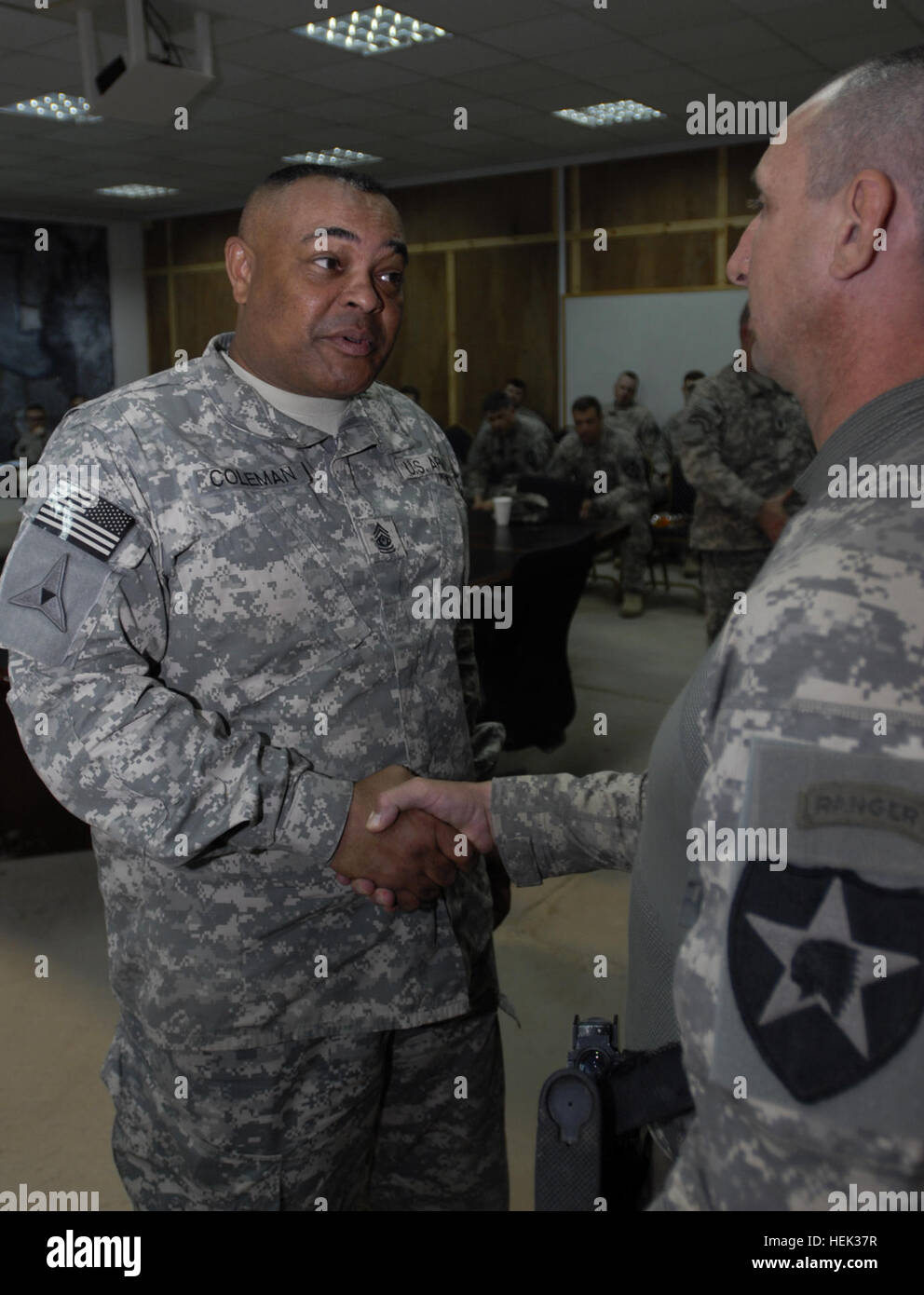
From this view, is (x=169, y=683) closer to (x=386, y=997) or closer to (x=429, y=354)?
(x=386, y=997)

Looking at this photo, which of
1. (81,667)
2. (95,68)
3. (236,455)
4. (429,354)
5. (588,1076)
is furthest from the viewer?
(429,354)

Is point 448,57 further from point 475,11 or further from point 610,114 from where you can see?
point 610,114

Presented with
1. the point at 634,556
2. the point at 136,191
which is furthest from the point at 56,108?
the point at 634,556

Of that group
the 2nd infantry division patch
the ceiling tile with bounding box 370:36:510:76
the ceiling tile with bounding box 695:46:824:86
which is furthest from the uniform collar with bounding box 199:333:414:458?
the ceiling tile with bounding box 695:46:824:86

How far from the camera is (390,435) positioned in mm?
1691

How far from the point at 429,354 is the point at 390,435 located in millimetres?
9801

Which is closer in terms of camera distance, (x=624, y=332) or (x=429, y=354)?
(x=624, y=332)

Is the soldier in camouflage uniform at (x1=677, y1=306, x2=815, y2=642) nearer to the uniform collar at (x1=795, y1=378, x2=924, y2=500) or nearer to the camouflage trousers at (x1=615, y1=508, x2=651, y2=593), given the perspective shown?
the camouflage trousers at (x1=615, y1=508, x2=651, y2=593)

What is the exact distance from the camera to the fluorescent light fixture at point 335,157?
30.3 ft

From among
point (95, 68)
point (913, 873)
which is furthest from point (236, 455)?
point (95, 68)

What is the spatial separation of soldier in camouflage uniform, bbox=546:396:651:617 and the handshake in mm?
5606

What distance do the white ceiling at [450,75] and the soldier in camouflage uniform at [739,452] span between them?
235 cm

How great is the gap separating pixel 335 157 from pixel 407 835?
30.4ft

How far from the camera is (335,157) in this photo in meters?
9.44
